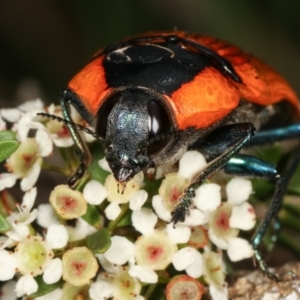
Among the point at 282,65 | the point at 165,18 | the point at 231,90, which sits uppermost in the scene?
the point at 231,90

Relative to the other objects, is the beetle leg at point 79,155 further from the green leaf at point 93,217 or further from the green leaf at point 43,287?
the green leaf at point 43,287

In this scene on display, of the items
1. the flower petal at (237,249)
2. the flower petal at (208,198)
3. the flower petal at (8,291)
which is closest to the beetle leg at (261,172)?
the flower petal at (237,249)

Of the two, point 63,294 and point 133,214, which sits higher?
point 133,214

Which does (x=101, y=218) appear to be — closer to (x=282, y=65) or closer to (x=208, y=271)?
(x=208, y=271)

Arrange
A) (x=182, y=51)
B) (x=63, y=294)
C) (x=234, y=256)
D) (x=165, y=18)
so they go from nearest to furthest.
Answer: (x=63, y=294) → (x=234, y=256) → (x=182, y=51) → (x=165, y=18)

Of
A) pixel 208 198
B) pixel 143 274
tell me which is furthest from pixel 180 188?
pixel 143 274

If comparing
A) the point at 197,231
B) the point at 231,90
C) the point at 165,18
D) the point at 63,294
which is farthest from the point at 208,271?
the point at 165,18

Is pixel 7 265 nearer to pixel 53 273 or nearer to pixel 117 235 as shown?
pixel 53 273

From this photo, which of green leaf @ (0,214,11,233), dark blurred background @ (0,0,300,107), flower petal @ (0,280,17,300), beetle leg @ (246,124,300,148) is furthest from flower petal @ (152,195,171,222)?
dark blurred background @ (0,0,300,107)
